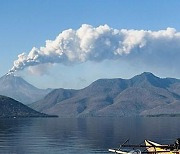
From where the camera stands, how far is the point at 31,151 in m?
139

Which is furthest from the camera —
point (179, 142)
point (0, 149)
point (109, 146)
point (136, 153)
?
point (109, 146)

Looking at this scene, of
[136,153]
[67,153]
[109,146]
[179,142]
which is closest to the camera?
[179,142]

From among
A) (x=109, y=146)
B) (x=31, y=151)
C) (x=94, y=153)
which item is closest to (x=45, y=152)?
(x=31, y=151)

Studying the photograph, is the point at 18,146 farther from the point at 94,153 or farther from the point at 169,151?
the point at 169,151

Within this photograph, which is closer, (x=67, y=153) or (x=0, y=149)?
(x=67, y=153)

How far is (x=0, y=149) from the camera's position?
143375mm

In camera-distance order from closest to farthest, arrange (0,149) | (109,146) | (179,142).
→ (179,142) → (0,149) → (109,146)

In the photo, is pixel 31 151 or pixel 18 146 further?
pixel 18 146

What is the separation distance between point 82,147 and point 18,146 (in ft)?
81.2

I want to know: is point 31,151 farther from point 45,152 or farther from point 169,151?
point 169,151

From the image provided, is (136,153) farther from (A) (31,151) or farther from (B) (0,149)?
(B) (0,149)

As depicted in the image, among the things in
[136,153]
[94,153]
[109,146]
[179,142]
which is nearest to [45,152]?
[94,153]

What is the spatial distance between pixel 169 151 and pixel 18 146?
77385 millimetres

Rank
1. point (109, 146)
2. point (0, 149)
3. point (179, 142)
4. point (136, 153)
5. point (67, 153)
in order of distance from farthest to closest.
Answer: point (109, 146) < point (0, 149) < point (67, 153) < point (136, 153) < point (179, 142)
